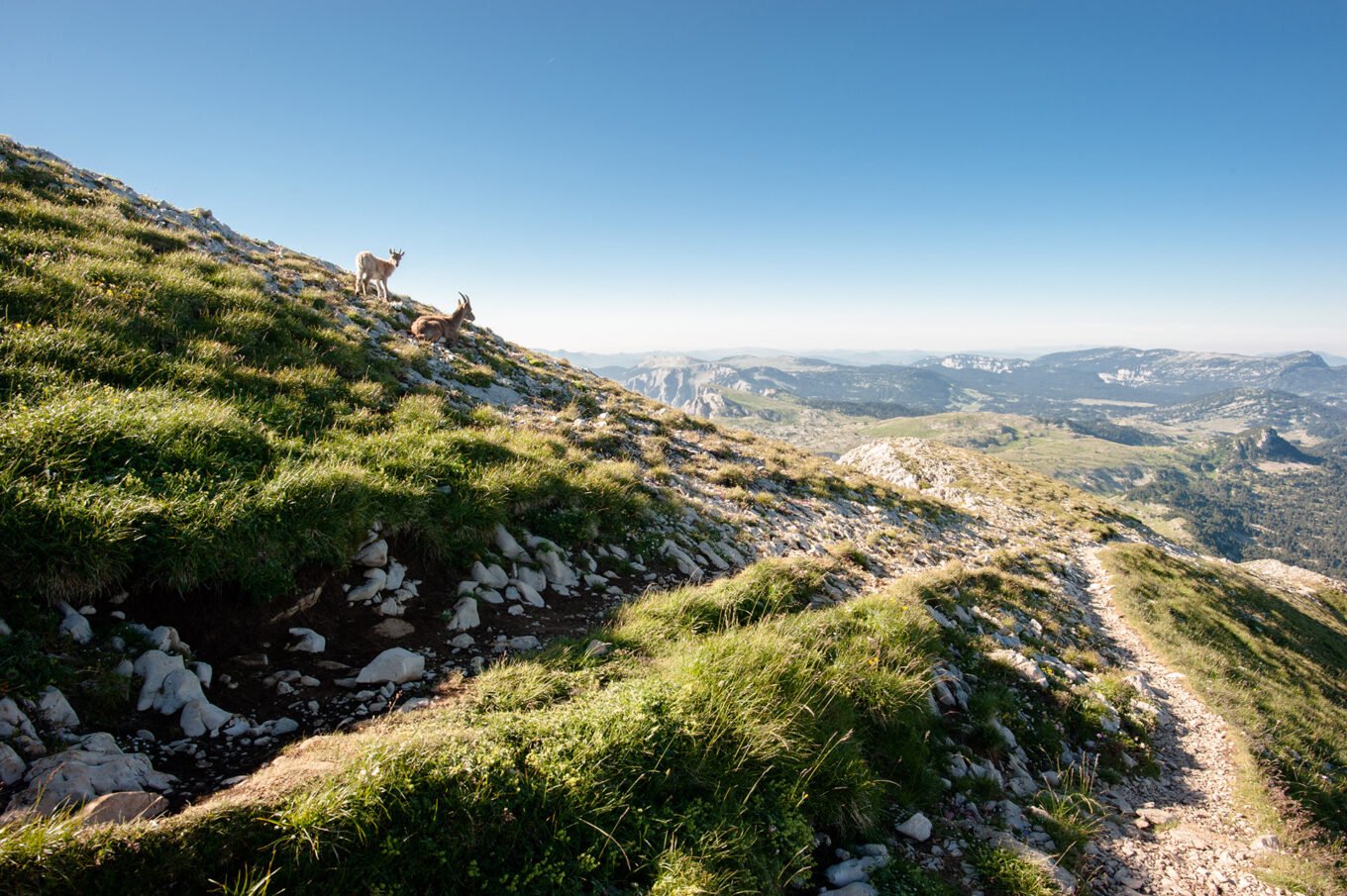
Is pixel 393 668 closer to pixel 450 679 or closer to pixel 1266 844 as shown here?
pixel 450 679

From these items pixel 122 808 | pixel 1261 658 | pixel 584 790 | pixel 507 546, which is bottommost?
pixel 1261 658

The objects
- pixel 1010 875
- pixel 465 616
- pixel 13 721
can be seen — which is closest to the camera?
pixel 13 721

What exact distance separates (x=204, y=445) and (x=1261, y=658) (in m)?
31.7

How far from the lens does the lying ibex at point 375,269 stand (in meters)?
25.3

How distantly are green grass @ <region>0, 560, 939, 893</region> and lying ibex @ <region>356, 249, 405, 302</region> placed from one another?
25.5 meters

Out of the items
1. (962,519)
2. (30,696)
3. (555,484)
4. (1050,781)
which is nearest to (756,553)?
(555,484)

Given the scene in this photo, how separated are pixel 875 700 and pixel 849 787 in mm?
1534

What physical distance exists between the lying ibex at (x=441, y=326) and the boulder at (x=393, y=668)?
1860 cm

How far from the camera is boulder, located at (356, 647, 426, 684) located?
5.66 metres

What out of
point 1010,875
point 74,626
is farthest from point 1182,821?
point 74,626

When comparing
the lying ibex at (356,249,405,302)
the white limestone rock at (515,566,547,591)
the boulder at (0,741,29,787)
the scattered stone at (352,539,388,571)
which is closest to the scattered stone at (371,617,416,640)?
the scattered stone at (352,539,388,571)

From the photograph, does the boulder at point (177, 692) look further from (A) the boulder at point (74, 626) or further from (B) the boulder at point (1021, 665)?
(B) the boulder at point (1021, 665)

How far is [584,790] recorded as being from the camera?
4289 millimetres

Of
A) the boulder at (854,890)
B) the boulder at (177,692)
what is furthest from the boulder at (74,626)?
the boulder at (854,890)
